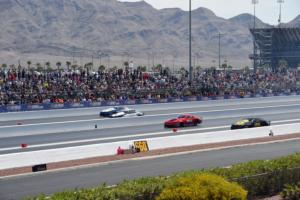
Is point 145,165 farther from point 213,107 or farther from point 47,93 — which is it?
point 213,107

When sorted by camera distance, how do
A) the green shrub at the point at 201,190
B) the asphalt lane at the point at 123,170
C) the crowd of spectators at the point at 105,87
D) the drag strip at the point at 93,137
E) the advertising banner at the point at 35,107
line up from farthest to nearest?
the crowd of spectators at the point at 105,87, the advertising banner at the point at 35,107, the drag strip at the point at 93,137, the asphalt lane at the point at 123,170, the green shrub at the point at 201,190

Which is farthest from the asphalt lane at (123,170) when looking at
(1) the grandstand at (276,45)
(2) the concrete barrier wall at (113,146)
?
(1) the grandstand at (276,45)

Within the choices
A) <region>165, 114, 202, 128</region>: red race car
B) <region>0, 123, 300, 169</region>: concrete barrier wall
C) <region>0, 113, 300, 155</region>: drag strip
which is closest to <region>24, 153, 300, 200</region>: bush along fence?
<region>0, 123, 300, 169</region>: concrete barrier wall

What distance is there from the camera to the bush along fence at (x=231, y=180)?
470 inches

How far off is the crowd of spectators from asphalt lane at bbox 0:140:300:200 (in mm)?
23989

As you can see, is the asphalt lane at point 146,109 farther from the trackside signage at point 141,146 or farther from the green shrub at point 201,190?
the green shrub at point 201,190

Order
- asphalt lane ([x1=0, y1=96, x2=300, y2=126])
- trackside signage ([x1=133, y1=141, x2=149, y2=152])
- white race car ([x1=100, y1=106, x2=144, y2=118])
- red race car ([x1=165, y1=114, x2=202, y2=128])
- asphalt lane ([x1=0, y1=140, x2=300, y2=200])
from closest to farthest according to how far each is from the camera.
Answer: asphalt lane ([x1=0, y1=140, x2=300, y2=200]) < trackside signage ([x1=133, y1=141, x2=149, y2=152]) < red race car ([x1=165, y1=114, x2=202, y2=128]) < asphalt lane ([x1=0, y1=96, x2=300, y2=126]) < white race car ([x1=100, y1=106, x2=144, y2=118])

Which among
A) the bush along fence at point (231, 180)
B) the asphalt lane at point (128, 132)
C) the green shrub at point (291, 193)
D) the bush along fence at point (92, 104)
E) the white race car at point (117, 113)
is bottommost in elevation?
the asphalt lane at point (128, 132)

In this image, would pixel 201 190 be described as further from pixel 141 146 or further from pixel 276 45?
pixel 276 45

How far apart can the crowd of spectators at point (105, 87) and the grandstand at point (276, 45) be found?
187 ft

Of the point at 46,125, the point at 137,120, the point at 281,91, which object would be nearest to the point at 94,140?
the point at 46,125

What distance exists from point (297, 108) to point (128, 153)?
37.2 metres

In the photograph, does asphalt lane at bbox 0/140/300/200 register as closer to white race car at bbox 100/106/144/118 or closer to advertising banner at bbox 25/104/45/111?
white race car at bbox 100/106/144/118

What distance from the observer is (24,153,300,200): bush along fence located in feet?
39.2
